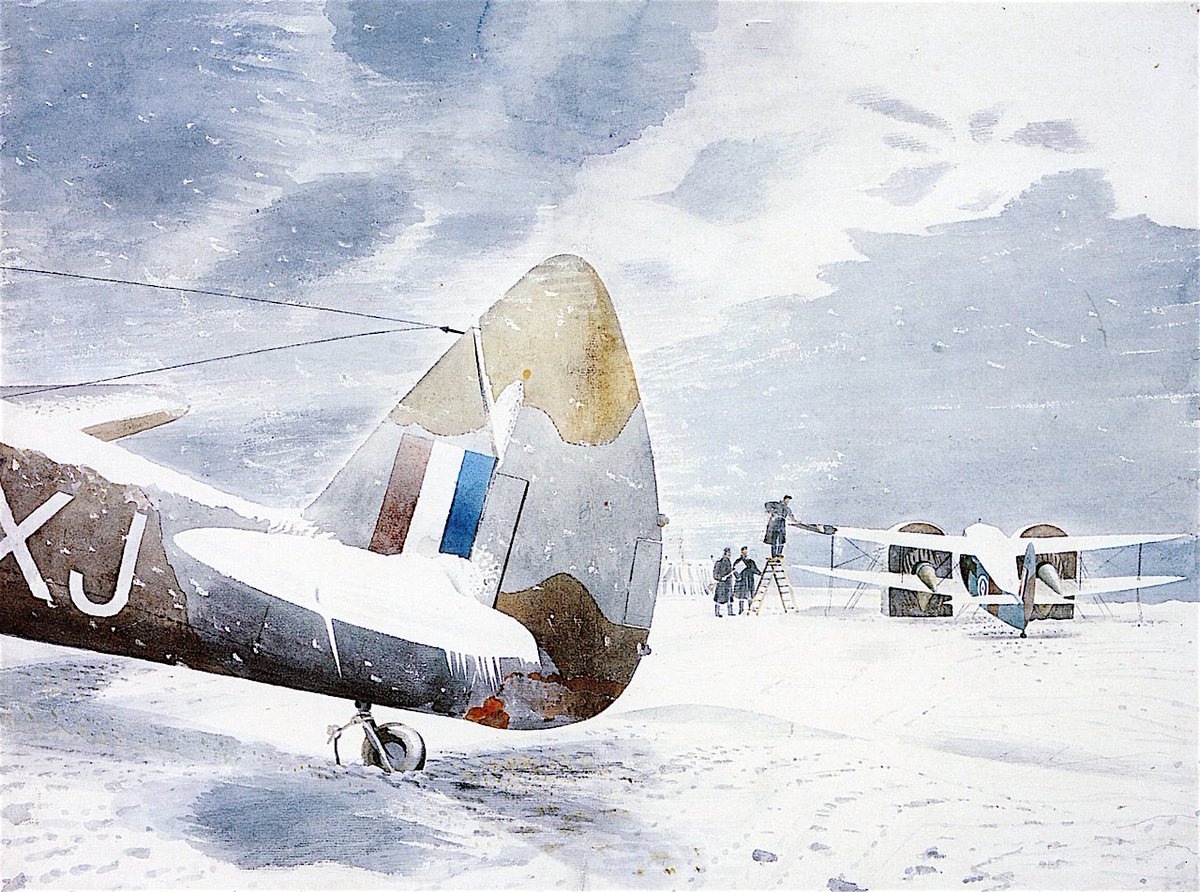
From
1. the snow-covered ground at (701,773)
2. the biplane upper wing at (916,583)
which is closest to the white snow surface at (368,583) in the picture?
the snow-covered ground at (701,773)

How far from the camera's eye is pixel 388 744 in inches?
62.8

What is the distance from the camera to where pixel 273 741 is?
1.60 metres

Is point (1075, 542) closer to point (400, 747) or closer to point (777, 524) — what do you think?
point (777, 524)

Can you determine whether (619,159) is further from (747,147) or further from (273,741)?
(273,741)

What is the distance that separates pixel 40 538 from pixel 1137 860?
203 cm

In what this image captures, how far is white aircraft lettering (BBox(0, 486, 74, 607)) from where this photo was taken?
5.01ft

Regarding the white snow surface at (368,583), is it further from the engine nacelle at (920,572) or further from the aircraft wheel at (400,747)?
the engine nacelle at (920,572)

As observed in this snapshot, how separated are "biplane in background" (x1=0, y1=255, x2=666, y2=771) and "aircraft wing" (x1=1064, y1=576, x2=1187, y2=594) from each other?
77 centimetres

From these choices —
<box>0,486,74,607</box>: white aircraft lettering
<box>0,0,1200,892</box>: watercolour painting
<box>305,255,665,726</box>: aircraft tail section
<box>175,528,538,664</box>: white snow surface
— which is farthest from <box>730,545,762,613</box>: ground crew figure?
<box>0,486,74,607</box>: white aircraft lettering

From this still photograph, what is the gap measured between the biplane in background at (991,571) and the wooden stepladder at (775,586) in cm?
4

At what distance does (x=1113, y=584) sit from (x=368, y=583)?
52.6 inches

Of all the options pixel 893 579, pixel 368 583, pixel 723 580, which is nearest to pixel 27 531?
pixel 368 583

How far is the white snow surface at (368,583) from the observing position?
4.99ft

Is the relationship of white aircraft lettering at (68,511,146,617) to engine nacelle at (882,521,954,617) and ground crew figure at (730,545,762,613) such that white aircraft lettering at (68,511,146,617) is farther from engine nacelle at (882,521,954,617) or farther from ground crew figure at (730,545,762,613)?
engine nacelle at (882,521,954,617)
